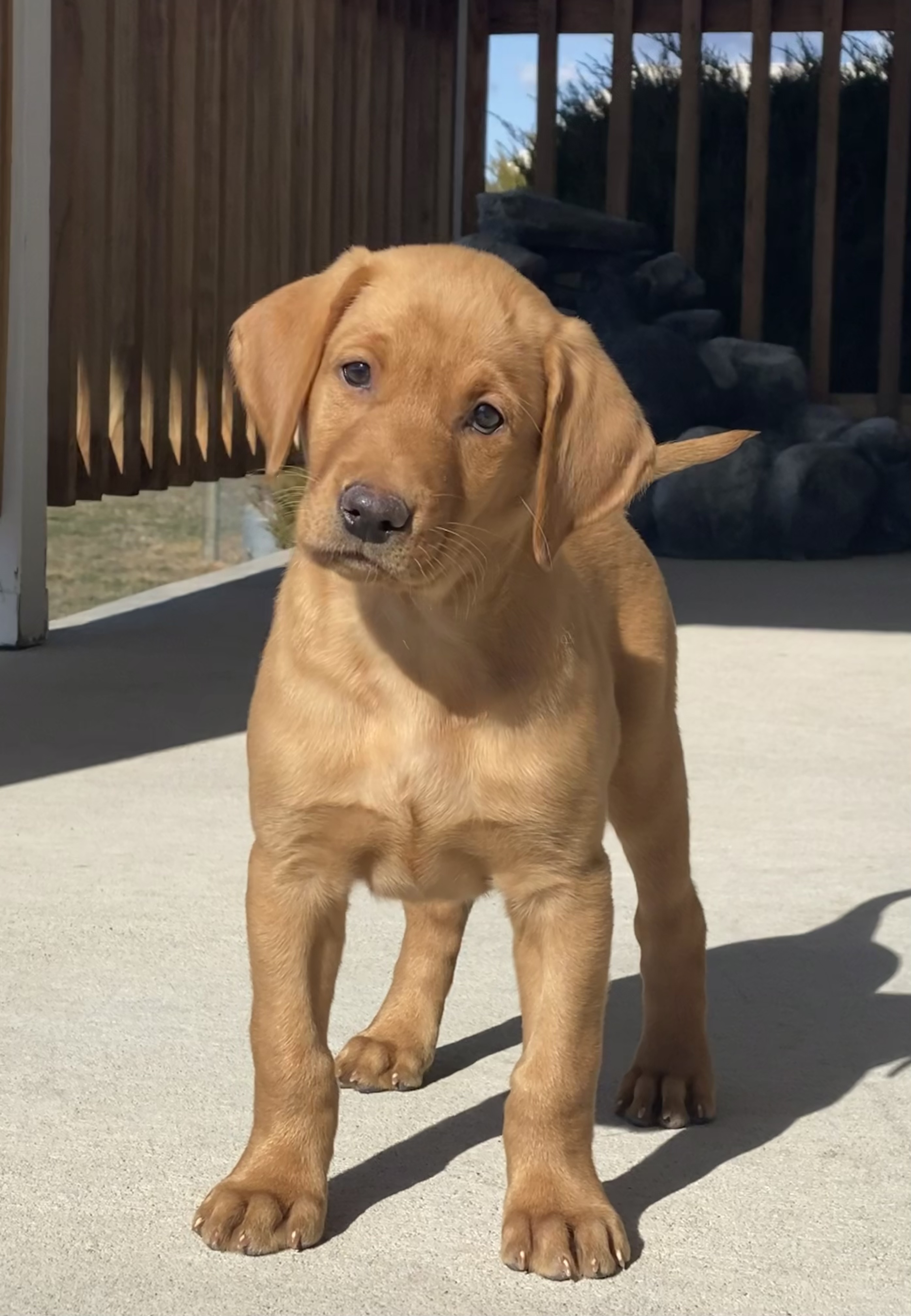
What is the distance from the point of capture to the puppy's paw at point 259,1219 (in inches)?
105

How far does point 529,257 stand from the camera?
11.7m

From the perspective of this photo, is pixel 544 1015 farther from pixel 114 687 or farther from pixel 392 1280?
pixel 114 687

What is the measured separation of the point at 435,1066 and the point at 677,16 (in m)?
10.5

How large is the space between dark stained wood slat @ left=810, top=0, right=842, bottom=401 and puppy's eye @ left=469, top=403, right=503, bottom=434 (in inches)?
407

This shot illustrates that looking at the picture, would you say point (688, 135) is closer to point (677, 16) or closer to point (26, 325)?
point (677, 16)

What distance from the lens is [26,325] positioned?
7074 millimetres

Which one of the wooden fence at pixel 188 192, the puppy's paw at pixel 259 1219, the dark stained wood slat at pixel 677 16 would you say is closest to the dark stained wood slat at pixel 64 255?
the wooden fence at pixel 188 192

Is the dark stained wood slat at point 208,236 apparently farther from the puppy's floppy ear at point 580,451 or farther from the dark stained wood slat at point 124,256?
the puppy's floppy ear at point 580,451

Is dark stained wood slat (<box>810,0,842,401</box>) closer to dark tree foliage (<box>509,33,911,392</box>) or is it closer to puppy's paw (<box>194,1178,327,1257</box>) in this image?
dark tree foliage (<box>509,33,911,392</box>)

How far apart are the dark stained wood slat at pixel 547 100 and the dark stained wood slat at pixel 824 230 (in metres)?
1.75

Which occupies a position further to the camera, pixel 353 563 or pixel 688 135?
pixel 688 135

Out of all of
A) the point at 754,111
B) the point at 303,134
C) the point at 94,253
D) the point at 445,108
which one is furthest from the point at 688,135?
the point at 94,253

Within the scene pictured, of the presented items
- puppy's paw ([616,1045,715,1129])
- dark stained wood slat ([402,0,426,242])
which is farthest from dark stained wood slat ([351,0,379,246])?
puppy's paw ([616,1045,715,1129])

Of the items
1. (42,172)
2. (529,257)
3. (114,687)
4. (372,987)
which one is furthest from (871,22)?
(372,987)
